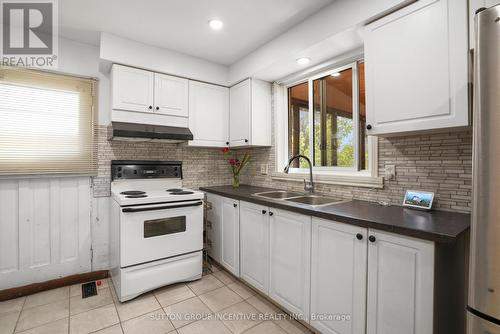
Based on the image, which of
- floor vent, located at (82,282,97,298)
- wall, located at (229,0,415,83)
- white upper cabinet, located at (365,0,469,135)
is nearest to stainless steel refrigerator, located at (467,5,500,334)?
white upper cabinet, located at (365,0,469,135)

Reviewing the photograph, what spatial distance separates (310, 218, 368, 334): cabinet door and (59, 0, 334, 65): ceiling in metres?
1.66

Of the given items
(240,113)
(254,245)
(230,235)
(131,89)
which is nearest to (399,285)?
(254,245)

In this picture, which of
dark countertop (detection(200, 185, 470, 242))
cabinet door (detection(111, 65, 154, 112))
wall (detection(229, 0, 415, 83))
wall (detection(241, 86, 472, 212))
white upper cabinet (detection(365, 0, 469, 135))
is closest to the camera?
dark countertop (detection(200, 185, 470, 242))

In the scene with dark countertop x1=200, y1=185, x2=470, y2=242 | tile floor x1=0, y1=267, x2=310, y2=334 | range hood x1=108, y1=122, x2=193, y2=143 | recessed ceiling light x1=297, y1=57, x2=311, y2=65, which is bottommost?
tile floor x1=0, y1=267, x2=310, y2=334

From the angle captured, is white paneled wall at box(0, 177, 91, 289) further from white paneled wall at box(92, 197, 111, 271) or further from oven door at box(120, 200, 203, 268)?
oven door at box(120, 200, 203, 268)

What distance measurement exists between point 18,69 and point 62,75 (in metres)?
0.31

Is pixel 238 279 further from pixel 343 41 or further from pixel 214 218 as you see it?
pixel 343 41

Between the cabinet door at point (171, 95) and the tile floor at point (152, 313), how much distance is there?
1808 millimetres

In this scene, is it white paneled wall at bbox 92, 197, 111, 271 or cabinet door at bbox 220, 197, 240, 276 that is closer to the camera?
cabinet door at bbox 220, 197, 240, 276

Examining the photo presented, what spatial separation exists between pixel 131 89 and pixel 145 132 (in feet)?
1.61

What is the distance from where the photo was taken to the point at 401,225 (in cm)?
120

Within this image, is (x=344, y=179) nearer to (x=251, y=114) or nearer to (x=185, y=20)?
(x=251, y=114)

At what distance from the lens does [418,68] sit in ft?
4.67

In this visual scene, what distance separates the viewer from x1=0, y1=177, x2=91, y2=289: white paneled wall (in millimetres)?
2154
